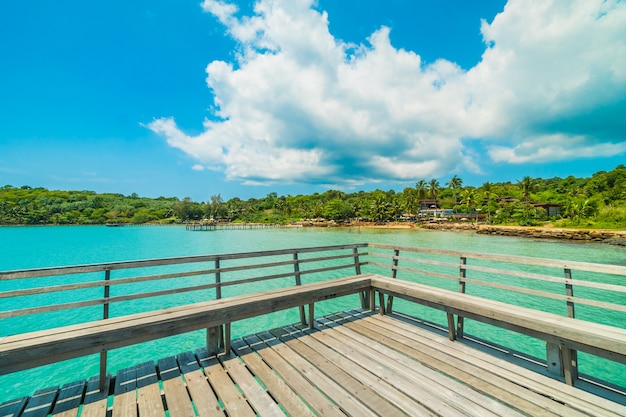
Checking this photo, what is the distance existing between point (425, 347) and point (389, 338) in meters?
0.51

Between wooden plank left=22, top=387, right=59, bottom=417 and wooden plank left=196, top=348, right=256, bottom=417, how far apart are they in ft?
4.51

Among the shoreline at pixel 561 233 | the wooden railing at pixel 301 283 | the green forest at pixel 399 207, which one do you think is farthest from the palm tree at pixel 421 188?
the wooden railing at pixel 301 283

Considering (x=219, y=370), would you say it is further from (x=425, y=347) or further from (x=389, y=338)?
(x=425, y=347)

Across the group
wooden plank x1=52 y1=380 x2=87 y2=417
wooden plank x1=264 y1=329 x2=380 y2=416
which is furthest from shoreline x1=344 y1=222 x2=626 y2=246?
wooden plank x1=52 y1=380 x2=87 y2=417

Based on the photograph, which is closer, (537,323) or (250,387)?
(250,387)

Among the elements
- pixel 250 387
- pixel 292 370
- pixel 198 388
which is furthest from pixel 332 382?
pixel 198 388

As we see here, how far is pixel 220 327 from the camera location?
12.9 ft

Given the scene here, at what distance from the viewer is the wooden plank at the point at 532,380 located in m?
2.50

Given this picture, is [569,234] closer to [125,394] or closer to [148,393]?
[148,393]

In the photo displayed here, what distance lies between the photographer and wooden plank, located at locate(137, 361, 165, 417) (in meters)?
2.53

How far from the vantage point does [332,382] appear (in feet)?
9.82

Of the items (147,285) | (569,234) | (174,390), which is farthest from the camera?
(569,234)

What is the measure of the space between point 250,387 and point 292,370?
55 cm

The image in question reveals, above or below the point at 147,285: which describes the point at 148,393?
above
